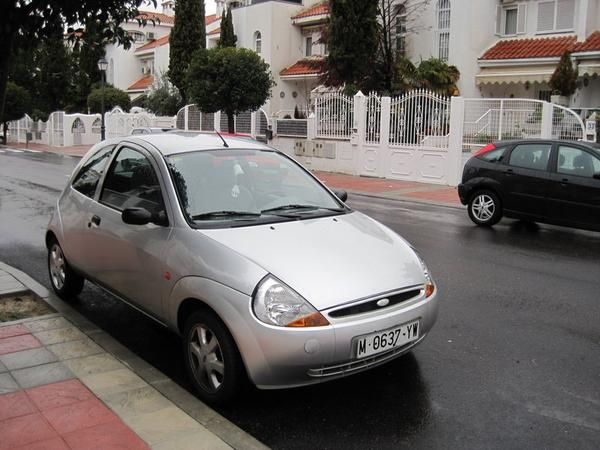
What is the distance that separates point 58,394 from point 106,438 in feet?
2.44

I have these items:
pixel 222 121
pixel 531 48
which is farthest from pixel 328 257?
pixel 531 48

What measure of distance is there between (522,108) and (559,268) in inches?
376

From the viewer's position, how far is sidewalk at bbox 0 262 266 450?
11.4 feet

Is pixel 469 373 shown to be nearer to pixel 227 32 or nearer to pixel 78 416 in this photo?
pixel 78 416

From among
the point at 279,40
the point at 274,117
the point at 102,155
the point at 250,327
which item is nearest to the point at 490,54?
the point at 274,117

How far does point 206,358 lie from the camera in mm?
4004

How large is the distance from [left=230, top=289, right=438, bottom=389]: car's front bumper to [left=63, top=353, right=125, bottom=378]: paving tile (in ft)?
4.10

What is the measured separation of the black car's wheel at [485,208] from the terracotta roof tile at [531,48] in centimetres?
1491

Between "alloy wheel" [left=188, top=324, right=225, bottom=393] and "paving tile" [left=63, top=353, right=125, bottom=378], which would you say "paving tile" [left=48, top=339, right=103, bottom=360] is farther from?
"alloy wheel" [left=188, top=324, right=225, bottom=393]

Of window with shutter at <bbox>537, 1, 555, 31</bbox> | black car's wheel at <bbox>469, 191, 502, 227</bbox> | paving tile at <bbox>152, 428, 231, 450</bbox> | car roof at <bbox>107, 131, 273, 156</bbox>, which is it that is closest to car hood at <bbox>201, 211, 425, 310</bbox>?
paving tile at <bbox>152, 428, 231, 450</bbox>

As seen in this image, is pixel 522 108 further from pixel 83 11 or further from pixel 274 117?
pixel 83 11

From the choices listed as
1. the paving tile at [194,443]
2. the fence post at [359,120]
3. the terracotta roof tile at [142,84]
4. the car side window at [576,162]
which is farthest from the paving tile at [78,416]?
the terracotta roof tile at [142,84]

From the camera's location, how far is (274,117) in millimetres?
24859

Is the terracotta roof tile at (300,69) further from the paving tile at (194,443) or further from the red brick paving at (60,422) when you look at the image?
the paving tile at (194,443)
